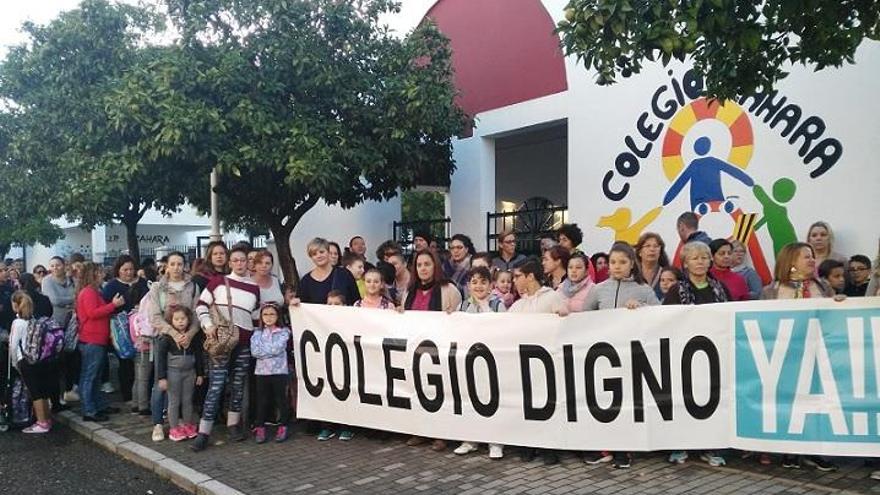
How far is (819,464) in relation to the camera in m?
5.07

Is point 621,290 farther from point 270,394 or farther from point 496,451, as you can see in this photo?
point 270,394

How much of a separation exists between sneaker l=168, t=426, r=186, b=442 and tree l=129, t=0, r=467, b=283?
10.5ft

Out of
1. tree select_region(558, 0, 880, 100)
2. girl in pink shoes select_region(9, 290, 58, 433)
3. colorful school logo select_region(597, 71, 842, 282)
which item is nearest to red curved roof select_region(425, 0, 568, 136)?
colorful school logo select_region(597, 71, 842, 282)

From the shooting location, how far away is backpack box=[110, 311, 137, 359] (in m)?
7.98

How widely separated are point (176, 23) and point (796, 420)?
8.21 m

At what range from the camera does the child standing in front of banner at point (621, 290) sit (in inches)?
216

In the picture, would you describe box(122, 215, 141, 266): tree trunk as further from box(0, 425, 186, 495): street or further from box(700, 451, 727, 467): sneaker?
box(700, 451, 727, 467): sneaker

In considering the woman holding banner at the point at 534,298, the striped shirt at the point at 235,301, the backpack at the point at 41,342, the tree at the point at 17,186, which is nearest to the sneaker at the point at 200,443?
the striped shirt at the point at 235,301

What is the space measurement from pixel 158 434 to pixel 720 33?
18.9ft

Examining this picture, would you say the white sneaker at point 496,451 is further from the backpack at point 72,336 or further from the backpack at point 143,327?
the backpack at point 72,336

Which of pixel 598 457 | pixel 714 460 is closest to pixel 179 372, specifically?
pixel 598 457

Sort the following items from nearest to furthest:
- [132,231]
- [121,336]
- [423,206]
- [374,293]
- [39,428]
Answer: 1. [374,293]
2. [39,428]
3. [121,336]
4. [132,231]
5. [423,206]

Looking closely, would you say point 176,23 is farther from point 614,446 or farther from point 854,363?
point 854,363

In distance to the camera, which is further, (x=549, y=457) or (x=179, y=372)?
(x=179, y=372)
